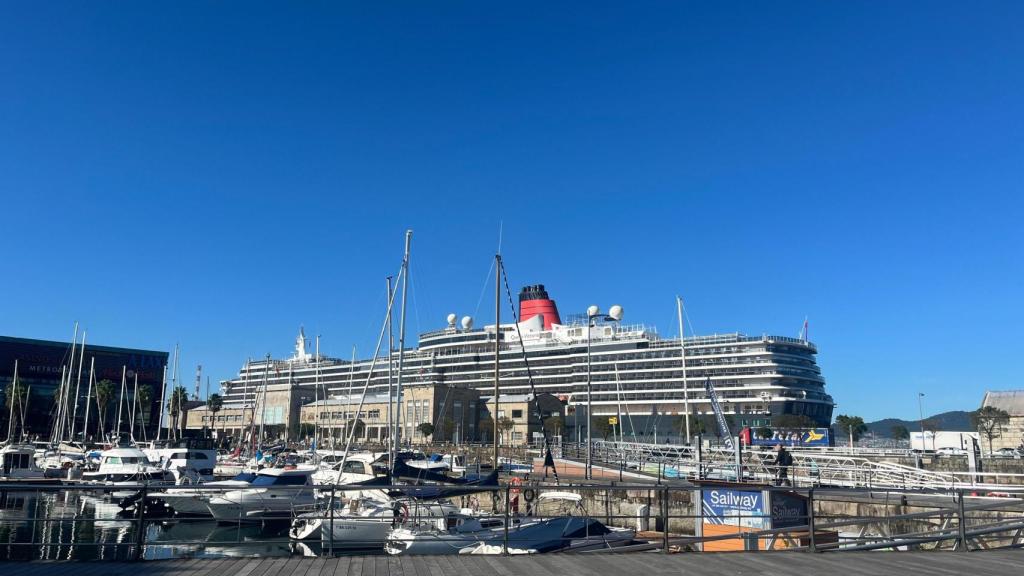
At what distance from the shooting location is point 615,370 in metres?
94.6

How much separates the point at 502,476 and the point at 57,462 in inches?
1416

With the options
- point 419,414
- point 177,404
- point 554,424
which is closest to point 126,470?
point 177,404

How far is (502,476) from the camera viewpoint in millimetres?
43406

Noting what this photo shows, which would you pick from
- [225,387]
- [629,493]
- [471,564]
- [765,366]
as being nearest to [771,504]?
[471,564]

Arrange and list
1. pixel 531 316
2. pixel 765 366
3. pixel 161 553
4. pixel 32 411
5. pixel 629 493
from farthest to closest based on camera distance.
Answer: pixel 531 316, pixel 32 411, pixel 765 366, pixel 629 493, pixel 161 553

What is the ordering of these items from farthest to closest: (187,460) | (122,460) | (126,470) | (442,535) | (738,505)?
(187,460)
(122,460)
(126,470)
(442,535)
(738,505)

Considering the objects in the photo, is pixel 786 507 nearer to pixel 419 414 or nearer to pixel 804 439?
pixel 804 439

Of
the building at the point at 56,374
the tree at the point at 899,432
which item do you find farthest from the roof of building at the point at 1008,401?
the building at the point at 56,374

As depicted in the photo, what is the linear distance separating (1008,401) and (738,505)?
7657 centimetres

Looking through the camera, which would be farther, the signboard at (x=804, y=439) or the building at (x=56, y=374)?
the building at (x=56, y=374)

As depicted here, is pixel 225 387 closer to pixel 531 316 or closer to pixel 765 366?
pixel 531 316

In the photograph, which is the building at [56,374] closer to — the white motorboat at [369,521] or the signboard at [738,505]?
the white motorboat at [369,521]

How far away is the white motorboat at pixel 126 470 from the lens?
40406 millimetres

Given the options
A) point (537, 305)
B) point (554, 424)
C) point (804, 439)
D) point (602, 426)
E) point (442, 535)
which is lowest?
point (442, 535)
